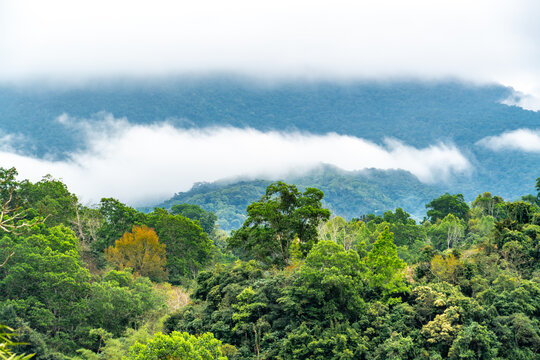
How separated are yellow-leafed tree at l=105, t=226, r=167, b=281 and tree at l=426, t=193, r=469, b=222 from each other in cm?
5147

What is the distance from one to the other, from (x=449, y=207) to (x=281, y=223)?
49112 millimetres

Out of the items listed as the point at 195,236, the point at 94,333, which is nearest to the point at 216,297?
the point at 94,333

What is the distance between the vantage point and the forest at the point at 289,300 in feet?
81.9

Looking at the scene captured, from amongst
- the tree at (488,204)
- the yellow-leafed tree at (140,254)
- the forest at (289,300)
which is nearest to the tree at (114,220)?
the yellow-leafed tree at (140,254)

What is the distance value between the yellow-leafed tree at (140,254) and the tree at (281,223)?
44.8 feet

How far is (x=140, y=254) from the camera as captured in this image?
4684 centimetres

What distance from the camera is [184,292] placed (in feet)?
153

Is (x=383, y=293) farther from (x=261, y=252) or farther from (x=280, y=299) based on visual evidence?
(x=261, y=252)

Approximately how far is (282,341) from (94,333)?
50.8 ft

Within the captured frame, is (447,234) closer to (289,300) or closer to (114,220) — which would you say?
(289,300)

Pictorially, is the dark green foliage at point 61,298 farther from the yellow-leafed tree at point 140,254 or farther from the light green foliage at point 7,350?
the light green foliage at point 7,350

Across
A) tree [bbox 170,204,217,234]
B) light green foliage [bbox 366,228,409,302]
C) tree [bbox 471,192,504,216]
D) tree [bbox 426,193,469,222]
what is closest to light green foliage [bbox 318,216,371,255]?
light green foliage [bbox 366,228,409,302]

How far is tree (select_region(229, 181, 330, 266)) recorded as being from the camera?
38094mm

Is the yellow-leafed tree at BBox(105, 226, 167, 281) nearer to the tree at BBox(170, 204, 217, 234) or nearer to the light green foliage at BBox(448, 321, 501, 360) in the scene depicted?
the light green foliage at BBox(448, 321, 501, 360)
